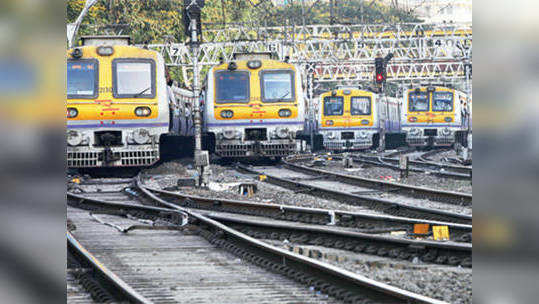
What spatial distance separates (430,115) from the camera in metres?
27.4

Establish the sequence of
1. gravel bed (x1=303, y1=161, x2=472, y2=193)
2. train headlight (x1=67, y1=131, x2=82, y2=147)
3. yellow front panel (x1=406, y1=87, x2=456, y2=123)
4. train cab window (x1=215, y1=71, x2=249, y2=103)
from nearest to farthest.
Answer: gravel bed (x1=303, y1=161, x2=472, y2=193)
train headlight (x1=67, y1=131, x2=82, y2=147)
train cab window (x1=215, y1=71, x2=249, y2=103)
yellow front panel (x1=406, y1=87, x2=456, y2=123)

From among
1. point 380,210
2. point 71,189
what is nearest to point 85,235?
point 380,210

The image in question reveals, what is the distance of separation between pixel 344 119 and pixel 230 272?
67.4 ft

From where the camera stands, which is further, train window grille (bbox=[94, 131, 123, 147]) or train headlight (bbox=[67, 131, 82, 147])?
train window grille (bbox=[94, 131, 123, 147])

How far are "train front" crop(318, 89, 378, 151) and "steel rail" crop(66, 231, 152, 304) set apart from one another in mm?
19885

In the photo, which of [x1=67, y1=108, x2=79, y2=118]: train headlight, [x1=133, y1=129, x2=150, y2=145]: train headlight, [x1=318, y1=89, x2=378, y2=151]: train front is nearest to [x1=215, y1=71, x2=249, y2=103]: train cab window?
[x1=133, y1=129, x2=150, y2=145]: train headlight

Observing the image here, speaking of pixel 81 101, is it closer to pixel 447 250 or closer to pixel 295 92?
pixel 295 92

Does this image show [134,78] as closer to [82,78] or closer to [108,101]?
[108,101]

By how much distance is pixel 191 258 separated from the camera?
6336 mm

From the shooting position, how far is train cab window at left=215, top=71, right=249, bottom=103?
1750 cm

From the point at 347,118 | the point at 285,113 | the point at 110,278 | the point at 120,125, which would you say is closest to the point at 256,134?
the point at 285,113

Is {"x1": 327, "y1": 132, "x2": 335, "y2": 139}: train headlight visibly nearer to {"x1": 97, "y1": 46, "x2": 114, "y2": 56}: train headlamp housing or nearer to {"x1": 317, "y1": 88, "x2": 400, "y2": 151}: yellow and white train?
{"x1": 317, "y1": 88, "x2": 400, "y2": 151}: yellow and white train

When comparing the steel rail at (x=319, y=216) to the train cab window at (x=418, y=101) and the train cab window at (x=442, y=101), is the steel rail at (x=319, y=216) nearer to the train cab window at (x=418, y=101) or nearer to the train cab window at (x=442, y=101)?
the train cab window at (x=418, y=101)
